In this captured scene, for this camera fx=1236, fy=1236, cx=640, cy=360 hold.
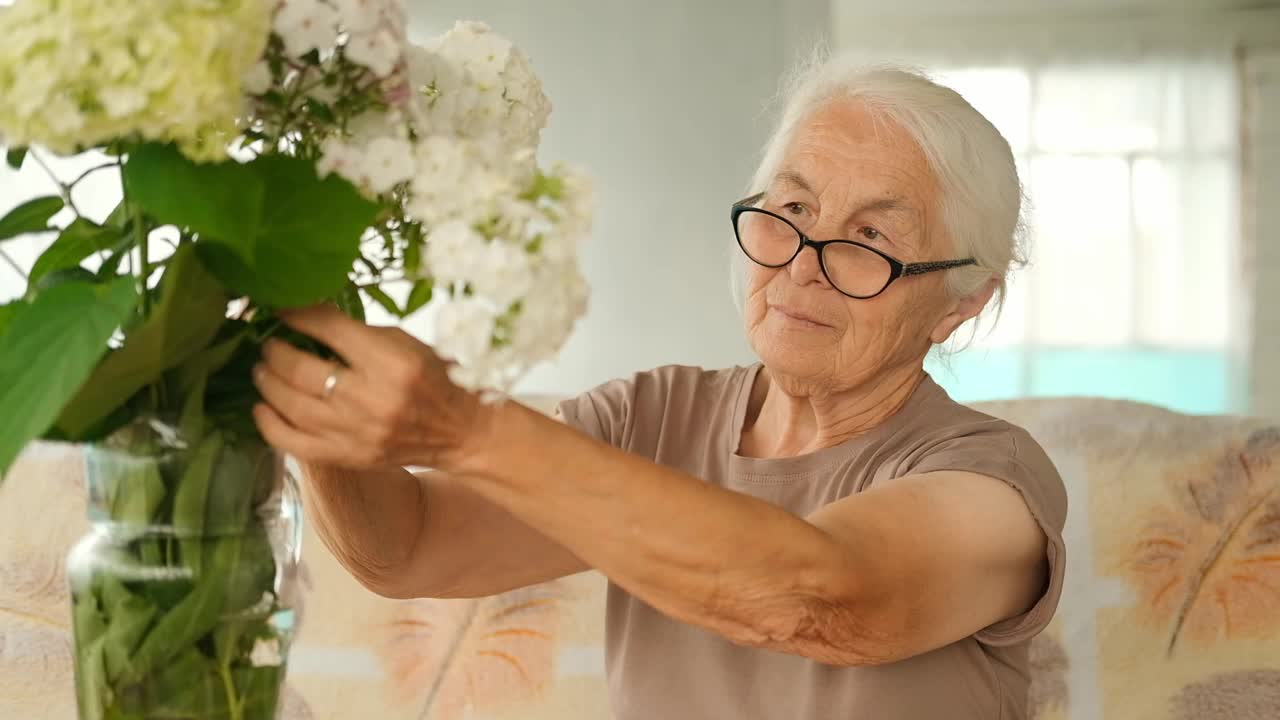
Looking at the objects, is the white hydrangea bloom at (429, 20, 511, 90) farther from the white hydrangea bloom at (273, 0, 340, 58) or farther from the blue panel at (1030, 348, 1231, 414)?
the blue panel at (1030, 348, 1231, 414)

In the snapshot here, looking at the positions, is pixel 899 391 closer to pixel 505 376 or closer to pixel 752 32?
pixel 505 376

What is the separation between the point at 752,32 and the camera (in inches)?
152

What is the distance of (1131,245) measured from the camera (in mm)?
7320

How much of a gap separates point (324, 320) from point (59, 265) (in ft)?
0.58

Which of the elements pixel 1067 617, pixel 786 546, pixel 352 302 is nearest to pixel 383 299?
pixel 352 302

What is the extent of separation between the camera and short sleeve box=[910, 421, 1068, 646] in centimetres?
128

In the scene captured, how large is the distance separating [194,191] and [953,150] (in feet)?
3.31

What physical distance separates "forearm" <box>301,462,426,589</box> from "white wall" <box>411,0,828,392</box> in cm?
256

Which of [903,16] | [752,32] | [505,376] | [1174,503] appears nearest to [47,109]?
[505,376]

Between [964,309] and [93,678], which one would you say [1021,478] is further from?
[93,678]

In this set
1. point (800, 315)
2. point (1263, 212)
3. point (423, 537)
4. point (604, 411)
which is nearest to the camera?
point (423, 537)

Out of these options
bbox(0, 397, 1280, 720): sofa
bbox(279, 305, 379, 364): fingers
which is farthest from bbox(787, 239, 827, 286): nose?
bbox(279, 305, 379, 364): fingers

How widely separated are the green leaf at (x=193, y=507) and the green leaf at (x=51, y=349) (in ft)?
0.31

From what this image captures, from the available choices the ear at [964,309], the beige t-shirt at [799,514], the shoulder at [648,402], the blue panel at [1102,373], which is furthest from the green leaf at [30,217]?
the blue panel at [1102,373]
